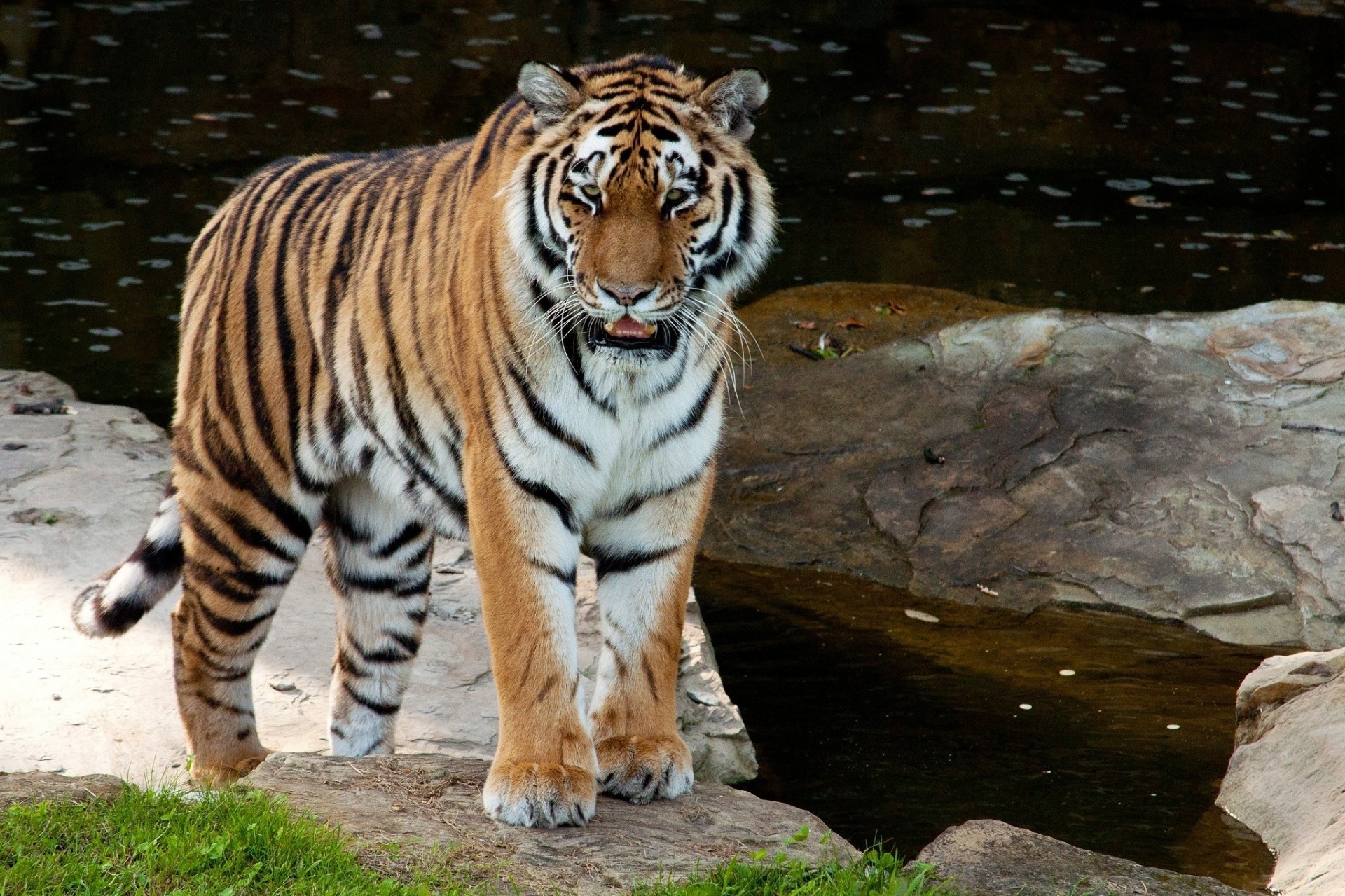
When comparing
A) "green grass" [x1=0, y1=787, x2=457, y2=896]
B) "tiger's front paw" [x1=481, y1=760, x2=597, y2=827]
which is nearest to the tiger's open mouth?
"tiger's front paw" [x1=481, y1=760, x2=597, y2=827]

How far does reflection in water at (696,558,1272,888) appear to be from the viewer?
174 inches

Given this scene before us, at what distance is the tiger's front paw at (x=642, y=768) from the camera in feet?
11.2

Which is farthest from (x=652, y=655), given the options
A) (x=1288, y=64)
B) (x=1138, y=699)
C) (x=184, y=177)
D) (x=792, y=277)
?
(x=1288, y=64)

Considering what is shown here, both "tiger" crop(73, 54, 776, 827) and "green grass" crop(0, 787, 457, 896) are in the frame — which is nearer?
"green grass" crop(0, 787, 457, 896)

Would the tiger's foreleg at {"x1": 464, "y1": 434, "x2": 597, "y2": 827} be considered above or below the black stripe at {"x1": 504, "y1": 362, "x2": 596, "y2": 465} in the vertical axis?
below

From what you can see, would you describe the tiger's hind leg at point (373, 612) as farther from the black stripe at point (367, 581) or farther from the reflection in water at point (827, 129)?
the reflection in water at point (827, 129)

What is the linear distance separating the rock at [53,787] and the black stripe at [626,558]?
44.2 inches

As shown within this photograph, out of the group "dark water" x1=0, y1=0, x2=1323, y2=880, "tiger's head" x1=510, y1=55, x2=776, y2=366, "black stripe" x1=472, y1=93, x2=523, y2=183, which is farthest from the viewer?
"dark water" x1=0, y1=0, x2=1323, y2=880

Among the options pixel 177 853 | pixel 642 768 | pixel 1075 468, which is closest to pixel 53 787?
pixel 177 853

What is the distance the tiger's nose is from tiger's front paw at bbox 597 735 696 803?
100 centimetres

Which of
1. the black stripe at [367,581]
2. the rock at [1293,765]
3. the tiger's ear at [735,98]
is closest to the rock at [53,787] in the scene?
the black stripe at [367,581]

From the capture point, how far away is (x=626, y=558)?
3.45 m

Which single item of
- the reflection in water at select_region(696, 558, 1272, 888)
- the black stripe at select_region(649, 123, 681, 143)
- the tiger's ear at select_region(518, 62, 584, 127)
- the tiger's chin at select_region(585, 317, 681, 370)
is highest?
the tiger's ear at select_region(518, 62, 584, 127)

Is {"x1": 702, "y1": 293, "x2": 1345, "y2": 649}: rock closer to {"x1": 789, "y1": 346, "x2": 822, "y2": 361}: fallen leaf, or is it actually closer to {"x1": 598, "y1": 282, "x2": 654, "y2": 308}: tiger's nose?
{"x1": 789, "y1": 346, "x2": 822, "y2": 361}: fallen leaf
